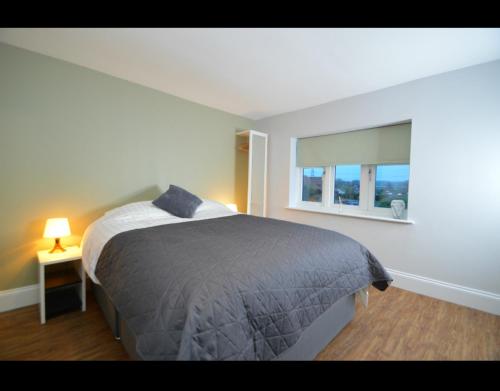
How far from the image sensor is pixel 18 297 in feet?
6.45

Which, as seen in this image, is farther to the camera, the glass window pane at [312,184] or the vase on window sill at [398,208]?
the glass window pane at [312,184]

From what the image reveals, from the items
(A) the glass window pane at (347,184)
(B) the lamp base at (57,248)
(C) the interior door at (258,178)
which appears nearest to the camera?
(B) the lamp base at (57,248)

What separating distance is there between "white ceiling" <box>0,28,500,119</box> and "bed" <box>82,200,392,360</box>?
157 centimetres

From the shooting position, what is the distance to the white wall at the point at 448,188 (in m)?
2.01

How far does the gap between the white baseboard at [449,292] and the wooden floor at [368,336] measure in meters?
0.08

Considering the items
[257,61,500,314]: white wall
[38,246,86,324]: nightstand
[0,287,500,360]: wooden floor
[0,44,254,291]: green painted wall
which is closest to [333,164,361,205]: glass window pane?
[257,61,500,314]: white wall

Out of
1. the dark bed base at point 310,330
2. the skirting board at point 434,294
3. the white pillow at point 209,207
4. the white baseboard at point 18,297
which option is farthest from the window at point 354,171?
the white baseboard at point 18,297

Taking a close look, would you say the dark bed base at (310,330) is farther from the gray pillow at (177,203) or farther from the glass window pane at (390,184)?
the glass window pane at (390,184)

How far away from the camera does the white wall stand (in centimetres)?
201

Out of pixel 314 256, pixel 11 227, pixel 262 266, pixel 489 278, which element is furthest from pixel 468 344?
pixel 11 227

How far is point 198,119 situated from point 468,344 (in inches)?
143

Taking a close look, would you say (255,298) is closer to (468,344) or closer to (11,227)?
(468,344)

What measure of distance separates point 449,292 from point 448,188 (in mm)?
1064
